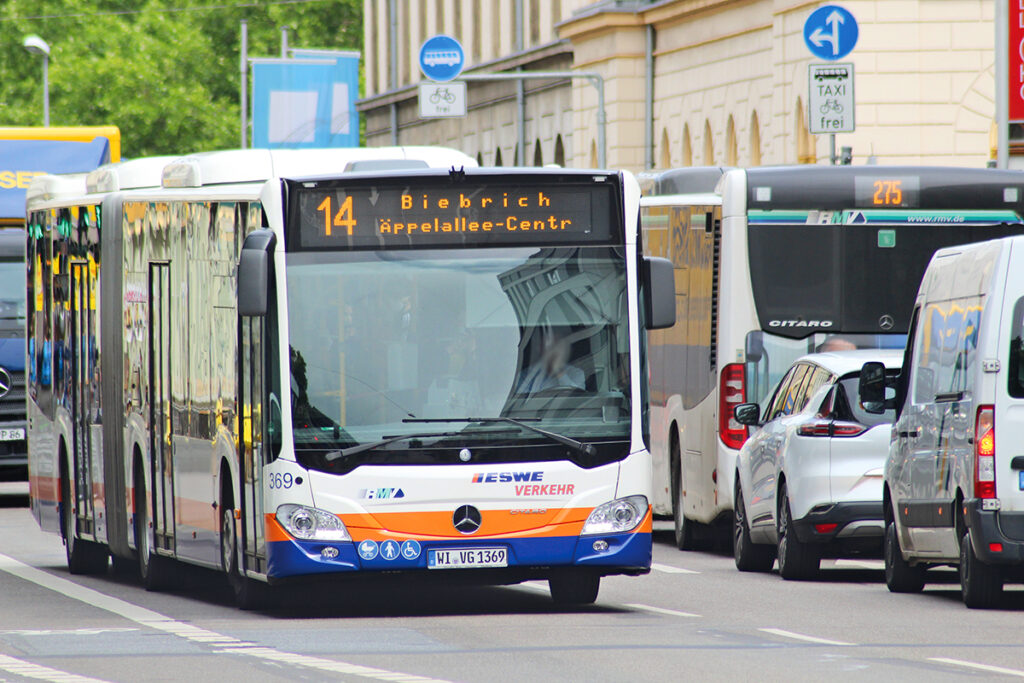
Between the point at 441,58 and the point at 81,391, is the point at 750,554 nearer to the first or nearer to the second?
the point at 81,391

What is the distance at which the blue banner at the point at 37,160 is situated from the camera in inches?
1146

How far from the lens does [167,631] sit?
14.2m

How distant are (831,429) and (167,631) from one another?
5288 millimetres

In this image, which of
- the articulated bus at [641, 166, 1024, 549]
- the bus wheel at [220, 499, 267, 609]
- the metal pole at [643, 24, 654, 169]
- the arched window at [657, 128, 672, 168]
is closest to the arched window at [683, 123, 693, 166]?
the arched window at [657, 128, 672, 168]

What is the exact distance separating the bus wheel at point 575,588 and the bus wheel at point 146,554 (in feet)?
9.95

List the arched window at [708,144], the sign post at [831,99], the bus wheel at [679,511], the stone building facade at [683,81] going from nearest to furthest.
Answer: the bus wheel at [679,511]
the sign post at [831,99]
the stone building facade at [683,81]
the arched window at [708,144]

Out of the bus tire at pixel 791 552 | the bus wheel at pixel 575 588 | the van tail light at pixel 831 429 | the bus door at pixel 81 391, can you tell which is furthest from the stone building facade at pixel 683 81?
the bus wheel at pixel 575 588

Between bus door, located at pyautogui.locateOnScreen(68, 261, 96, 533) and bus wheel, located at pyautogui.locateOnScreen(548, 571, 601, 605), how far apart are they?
4.58 meters

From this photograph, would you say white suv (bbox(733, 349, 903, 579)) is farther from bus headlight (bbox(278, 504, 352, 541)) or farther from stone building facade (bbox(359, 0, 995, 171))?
stone building facade (bbox(359, 0, 995, 171))

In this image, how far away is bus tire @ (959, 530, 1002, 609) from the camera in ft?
49.8

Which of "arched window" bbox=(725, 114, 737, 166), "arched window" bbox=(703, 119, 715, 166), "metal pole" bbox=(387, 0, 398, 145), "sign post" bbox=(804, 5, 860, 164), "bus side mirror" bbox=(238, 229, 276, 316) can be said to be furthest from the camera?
"metal pole" bbox=(387, 0, 398, 145)

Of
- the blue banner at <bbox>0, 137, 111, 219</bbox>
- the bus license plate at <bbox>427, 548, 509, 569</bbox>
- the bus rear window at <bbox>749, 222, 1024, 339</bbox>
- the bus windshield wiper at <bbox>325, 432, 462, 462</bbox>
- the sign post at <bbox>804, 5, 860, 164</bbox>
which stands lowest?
the bus license plate at <bbox>427, 548, 509, 569</bbox>

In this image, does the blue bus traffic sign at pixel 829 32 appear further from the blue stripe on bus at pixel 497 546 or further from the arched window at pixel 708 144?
the arched window at pixel 708 144

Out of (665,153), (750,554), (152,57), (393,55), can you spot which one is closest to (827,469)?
(750,554)
